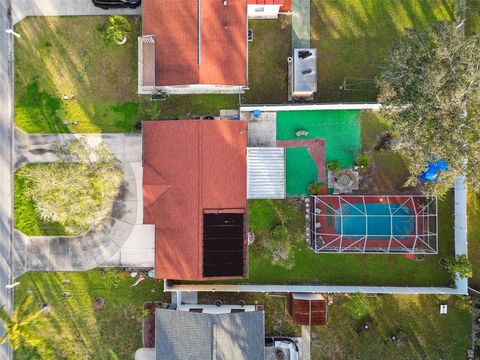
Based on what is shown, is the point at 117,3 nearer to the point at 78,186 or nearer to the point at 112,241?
the point at 78,186

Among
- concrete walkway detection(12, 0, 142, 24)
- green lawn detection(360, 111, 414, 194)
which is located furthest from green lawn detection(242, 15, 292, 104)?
concrete walkway detection(12, 0, 142, 24)

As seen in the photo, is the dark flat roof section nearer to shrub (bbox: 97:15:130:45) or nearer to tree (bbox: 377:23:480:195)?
tree (bbox: 377:23:480:195)

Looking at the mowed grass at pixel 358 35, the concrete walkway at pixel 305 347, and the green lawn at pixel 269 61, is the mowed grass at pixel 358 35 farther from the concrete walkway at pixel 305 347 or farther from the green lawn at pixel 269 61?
the concrete walkway at pixel 305 347

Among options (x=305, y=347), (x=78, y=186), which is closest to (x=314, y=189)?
(x=305, y=347)

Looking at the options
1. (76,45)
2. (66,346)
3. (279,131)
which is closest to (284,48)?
(279,131)

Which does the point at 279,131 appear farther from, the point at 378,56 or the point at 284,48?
the point at 378,56
